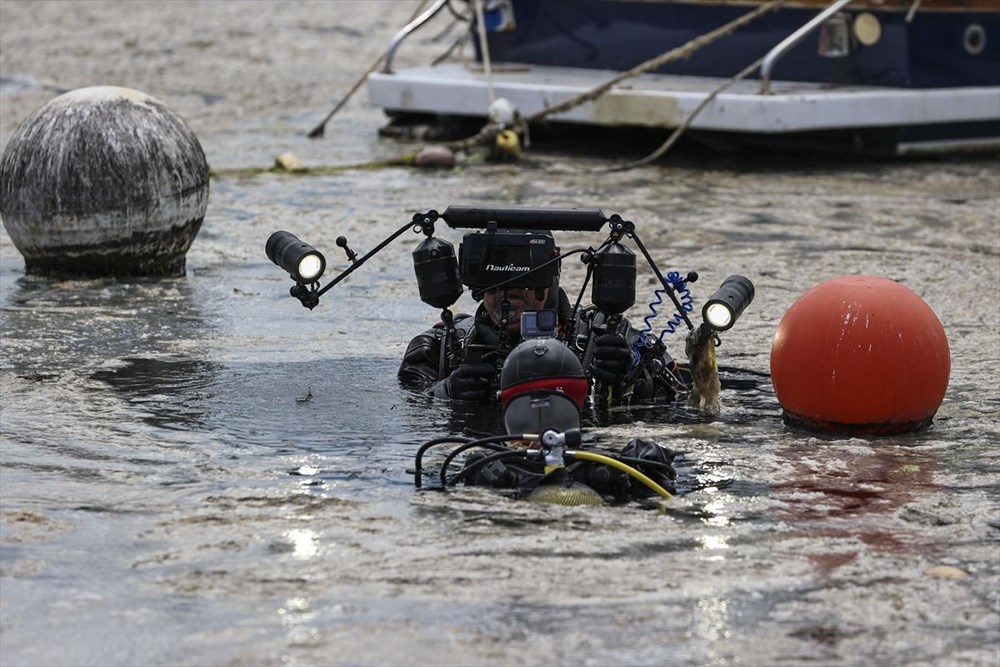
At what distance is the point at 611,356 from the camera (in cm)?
802

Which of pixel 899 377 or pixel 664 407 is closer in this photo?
pixel 899 377

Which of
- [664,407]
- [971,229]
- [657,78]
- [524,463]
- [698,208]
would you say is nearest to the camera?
[524,463]

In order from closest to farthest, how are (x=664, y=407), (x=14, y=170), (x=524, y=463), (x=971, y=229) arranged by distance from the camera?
(x=524, y=463) < (x=664, y=407) < (x=14, y=170) < (x=971, y=229)

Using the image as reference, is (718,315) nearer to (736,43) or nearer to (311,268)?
(311,268)

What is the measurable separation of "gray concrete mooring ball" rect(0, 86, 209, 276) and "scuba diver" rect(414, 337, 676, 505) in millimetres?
4914

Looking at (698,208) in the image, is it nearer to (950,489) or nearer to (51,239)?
(51,239)

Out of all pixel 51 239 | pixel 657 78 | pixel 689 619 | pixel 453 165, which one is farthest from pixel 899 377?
pixel 657 78

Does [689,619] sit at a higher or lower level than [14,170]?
lower

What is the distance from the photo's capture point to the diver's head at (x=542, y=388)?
22.5 ft

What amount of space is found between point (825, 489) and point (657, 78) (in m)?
11.6

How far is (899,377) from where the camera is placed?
7.72 m

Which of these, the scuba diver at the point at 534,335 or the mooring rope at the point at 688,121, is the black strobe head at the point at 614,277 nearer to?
the scuba diver at the point at 534,335

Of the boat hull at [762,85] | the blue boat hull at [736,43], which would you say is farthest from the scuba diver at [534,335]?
the blue boat hull at [736,43]

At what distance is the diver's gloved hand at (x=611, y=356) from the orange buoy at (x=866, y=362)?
0.75m
